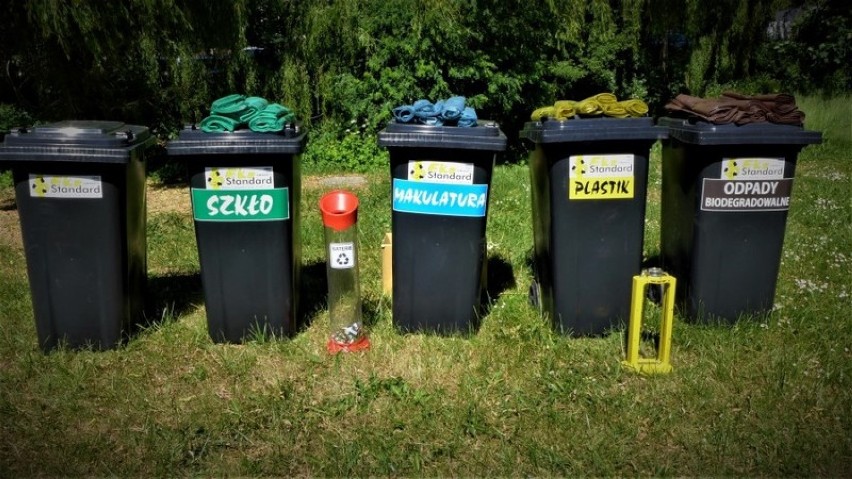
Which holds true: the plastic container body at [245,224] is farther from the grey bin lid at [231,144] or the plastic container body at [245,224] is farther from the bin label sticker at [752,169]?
the bin label sticker at [752,169]

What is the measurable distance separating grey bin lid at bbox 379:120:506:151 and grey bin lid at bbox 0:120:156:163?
59.3 inches

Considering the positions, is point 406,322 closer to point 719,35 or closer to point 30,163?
point 30,163

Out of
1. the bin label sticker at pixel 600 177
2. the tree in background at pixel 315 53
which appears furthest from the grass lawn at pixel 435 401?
the tree in background at pixel 315 53

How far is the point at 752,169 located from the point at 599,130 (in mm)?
1012

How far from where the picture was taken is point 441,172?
3975 mm

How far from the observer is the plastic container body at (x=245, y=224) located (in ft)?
12.8

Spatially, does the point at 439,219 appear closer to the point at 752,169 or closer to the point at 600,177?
the point at 600,177

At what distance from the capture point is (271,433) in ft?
10.8

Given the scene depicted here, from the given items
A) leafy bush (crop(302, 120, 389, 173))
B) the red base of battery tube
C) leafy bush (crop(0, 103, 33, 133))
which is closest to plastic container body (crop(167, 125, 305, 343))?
the red base of battery tube

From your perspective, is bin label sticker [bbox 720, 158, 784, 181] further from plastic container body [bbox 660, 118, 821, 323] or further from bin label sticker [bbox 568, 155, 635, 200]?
bin label sticker [bbox 568, 155, 635, 200]

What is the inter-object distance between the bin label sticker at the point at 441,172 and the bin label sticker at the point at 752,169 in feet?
5.23

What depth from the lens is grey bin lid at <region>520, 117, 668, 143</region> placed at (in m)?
3.95

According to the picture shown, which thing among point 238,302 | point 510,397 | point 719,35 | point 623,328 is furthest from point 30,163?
point 719,35

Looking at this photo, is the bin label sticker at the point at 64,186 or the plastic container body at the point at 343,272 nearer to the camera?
the bin label sticker at the point at 64,186
